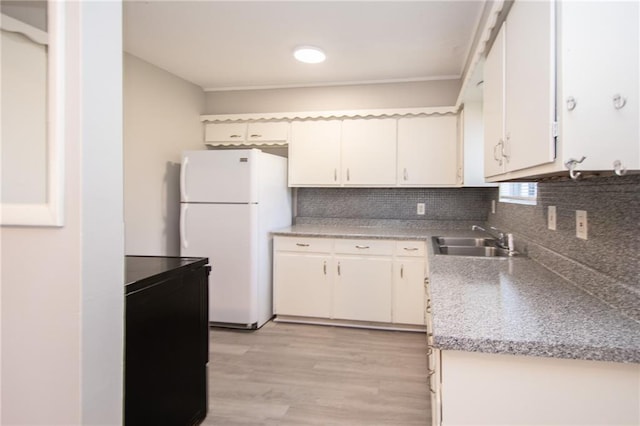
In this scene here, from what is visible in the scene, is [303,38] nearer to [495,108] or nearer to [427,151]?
[427,151]

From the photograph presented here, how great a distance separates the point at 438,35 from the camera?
9.52ft

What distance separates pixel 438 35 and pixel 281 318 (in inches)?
106

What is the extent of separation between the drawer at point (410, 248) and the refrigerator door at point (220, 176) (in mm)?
1303

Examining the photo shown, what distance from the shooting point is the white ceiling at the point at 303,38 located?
2.52 metres

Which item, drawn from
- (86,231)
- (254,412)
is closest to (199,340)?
(254,412)

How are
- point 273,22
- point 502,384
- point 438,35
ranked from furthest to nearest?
1. point 438,35
2. point 273,22
3. point 502,384

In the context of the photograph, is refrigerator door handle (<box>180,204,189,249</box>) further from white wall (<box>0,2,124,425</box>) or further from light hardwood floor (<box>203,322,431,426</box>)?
white wall (<box>0,2,124,425</box>)

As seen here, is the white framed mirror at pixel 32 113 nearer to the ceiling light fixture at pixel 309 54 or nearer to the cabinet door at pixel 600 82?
the cabinet door at pixel 600 82

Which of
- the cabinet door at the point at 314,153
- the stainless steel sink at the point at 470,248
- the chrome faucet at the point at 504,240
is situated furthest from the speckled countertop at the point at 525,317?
the cabinet door at the point at 314,153

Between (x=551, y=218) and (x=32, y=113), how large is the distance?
81.8 inches

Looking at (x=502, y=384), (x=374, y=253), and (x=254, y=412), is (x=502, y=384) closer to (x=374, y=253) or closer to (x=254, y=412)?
(x=254, y=412)

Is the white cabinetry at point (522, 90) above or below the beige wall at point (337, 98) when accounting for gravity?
below

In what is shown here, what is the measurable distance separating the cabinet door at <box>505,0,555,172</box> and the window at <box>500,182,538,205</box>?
980mm

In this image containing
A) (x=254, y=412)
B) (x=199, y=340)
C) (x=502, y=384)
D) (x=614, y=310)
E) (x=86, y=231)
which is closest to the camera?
(x=86, y=231)
